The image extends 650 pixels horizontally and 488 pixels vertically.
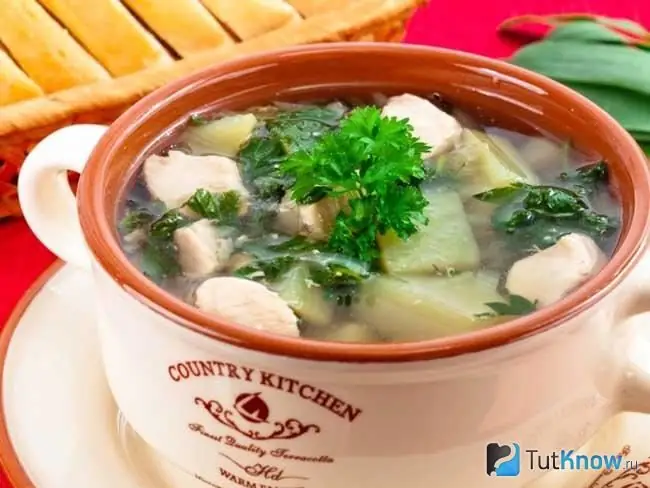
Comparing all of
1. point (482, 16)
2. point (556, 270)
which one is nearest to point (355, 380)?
point (556, 270)

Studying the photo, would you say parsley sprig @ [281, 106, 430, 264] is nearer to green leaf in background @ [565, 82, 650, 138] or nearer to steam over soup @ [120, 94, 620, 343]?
steam over soup @ [120, 94, 620, 343]

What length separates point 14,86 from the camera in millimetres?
1402

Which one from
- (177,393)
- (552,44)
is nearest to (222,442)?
(177,393)

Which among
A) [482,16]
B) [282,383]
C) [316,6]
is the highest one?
[482,16]

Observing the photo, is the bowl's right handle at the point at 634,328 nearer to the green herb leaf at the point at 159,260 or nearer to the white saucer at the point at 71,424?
the white saucer at the point at 71,424

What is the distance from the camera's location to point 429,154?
3.58ft

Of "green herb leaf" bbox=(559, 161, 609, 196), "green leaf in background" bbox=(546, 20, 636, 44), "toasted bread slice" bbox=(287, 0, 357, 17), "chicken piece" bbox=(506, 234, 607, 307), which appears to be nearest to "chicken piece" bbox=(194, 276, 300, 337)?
"chicken piece" bbox=(506, 234, 607, 307)

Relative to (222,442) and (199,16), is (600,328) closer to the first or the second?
(222,442)

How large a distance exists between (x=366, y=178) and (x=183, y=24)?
0.67 meters

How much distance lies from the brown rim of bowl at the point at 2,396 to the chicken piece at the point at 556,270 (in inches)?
18.7

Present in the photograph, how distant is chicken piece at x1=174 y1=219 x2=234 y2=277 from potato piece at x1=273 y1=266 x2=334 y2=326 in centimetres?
7

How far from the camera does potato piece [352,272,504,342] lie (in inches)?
33.9

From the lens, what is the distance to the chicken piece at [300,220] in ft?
3.22

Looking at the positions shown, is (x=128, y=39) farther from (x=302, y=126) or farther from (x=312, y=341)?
(x=312, y=341)
